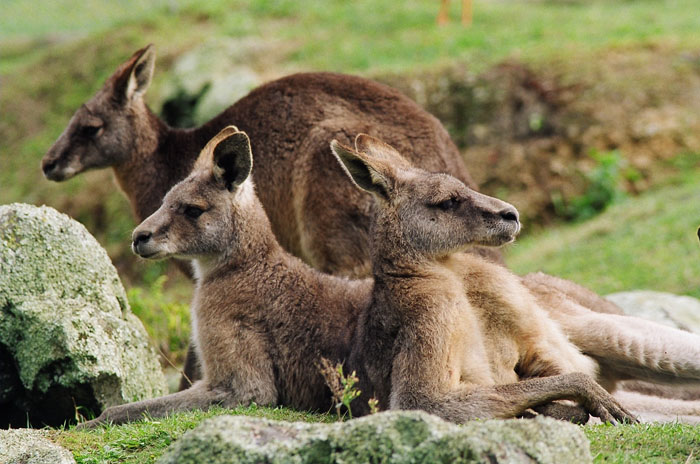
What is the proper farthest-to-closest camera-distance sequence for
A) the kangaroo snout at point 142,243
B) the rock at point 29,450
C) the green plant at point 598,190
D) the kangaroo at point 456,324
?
the green plant at point 598,190, the kangaroo snout at point 142,243, the kangaroo at point 456,324, the rock at point 29,450

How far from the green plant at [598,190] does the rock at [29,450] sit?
10.0 meters

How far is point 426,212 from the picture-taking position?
556 centimetres

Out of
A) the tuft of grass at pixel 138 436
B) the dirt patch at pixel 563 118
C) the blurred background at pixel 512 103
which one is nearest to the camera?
the tuft of grass at pixel 138 436

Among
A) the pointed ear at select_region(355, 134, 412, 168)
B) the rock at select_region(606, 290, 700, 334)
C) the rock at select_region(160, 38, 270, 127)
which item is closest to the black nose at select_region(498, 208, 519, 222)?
the pointed ear at select_region(355, 134, 412, 168)

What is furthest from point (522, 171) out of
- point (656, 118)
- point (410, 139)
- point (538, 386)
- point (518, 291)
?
point (538, 386)

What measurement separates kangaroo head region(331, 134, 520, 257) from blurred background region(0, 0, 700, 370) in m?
4.61

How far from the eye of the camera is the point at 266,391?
589cm

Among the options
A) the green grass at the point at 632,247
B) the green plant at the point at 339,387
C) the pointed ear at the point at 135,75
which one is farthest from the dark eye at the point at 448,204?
the green grass at the point at 632,247

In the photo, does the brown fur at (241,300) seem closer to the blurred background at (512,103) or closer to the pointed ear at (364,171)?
the pointed ear at (364,171)

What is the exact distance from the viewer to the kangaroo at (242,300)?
5868 mm

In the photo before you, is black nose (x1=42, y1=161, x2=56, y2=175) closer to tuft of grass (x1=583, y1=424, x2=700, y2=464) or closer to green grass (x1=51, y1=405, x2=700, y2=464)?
green grass (x1=51, y1=405, x2=700, y2=464)

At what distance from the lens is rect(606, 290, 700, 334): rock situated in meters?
7.82

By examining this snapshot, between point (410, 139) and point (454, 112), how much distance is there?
7374 mm

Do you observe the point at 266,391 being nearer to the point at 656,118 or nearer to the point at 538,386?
the point at 538,386
